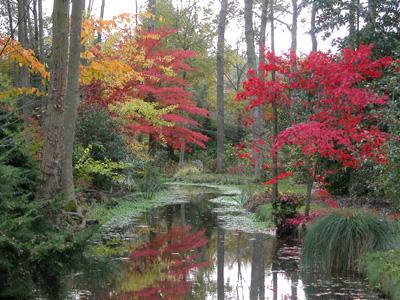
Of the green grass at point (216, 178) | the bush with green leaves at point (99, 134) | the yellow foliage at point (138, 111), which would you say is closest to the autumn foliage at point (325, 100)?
the bush with green leaves at point (99, 134)

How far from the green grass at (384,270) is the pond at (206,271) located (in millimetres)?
163

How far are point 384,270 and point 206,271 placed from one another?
2.50 metres

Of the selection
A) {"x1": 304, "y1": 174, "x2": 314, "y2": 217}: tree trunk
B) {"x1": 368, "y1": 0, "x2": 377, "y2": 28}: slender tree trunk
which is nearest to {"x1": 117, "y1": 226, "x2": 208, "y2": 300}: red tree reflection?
{"x1": 304, "y1": 174, "x2": 314, "y2": 217}: tree trunk

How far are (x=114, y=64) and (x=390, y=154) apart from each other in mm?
6974

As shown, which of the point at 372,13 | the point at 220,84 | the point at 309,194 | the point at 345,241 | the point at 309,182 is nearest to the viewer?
the point at 345,241

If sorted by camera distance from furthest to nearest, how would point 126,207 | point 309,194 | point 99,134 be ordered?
point 99,134 < point 126,207 < point 309,194

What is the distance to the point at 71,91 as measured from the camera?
10.7m

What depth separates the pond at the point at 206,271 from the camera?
6.68 m

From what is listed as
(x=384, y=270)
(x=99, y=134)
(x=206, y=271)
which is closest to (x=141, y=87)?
(x=99, y=134)

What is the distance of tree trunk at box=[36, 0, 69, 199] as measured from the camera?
859 cm

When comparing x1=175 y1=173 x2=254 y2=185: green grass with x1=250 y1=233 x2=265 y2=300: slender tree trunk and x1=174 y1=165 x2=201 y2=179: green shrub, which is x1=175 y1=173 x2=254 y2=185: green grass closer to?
x1=174 y1=165 x2=201 y2=179: green shrub

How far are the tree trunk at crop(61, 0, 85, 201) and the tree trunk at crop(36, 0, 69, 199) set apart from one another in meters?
1.50

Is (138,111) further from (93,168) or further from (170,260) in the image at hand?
(170,260)

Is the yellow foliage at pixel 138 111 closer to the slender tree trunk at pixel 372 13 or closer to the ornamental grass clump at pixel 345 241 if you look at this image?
the slender tree trunk at pixel 372 13
